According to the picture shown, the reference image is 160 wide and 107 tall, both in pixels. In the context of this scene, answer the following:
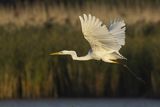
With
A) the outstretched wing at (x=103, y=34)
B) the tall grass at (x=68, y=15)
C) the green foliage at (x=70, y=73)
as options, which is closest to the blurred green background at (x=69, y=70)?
the green foliage at (x=70, y=73)

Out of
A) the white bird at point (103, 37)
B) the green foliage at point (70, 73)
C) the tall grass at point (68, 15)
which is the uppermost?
the tall grass at point (68, 15)

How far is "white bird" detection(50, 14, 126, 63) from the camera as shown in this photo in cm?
969

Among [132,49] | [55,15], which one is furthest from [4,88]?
[55,15]

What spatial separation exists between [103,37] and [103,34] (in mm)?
99

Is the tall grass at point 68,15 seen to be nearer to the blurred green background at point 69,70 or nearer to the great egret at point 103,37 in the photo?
the blurred green background at point 69,70

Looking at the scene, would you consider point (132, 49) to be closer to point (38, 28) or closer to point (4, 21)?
point (38, 28)

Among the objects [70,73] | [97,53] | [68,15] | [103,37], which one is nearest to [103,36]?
[103,37]

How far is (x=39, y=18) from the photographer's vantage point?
17234 mm

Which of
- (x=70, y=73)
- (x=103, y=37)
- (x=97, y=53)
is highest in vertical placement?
(x=103, y=37)

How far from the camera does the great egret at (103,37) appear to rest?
969 centimetres

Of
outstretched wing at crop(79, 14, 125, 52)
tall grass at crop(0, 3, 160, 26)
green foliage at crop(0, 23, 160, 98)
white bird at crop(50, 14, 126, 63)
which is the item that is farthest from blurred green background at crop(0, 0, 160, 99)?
outstretched wing at crop(79, 14, 125, 52)

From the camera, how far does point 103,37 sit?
32.7 ft

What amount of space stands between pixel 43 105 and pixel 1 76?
87 centimetres

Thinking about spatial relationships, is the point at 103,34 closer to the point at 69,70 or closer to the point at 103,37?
the point at 103,37
